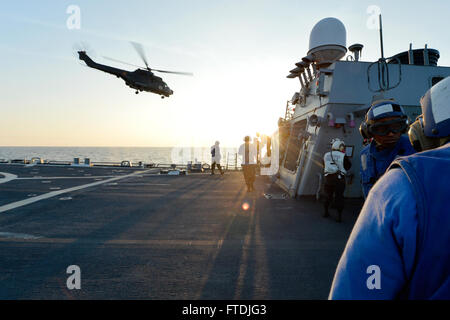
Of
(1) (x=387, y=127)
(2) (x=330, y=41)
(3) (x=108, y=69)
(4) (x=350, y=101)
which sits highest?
(3) (x=108, y=69)

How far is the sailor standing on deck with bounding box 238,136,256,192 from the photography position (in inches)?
384

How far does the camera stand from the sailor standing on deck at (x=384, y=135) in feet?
9.30

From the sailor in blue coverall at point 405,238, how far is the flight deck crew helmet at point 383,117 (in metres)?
2.36

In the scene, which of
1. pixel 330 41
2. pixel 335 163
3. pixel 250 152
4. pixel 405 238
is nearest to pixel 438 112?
pixel 405 238

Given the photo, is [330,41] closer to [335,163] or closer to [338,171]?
[335,163]

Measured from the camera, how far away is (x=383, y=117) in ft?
9.28

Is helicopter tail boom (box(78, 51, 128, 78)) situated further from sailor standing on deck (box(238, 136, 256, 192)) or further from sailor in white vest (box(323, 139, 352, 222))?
sailor in white vest (box(323, 139, 352, 222))

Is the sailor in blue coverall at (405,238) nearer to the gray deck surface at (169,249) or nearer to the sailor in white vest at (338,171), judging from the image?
the gray deck surface at (169,249)

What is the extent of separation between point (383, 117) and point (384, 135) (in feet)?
0.84

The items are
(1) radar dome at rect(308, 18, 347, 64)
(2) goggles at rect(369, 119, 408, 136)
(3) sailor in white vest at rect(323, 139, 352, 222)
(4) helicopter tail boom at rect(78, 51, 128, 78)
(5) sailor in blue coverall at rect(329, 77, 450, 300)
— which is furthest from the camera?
(4) helicopter tail boom at rect(78, 51, 128, 78)

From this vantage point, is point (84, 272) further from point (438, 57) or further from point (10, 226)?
point (438, 57)

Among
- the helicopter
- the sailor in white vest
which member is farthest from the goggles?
the helicopter

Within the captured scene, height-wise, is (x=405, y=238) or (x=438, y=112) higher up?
(x=438, y=112)
